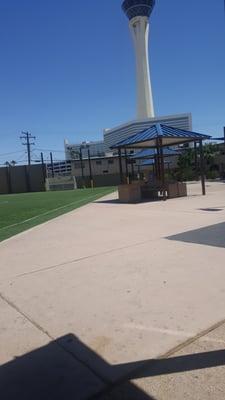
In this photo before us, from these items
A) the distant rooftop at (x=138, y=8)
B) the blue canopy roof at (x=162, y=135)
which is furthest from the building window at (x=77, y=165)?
the distant rooftop at (x=138, y=8)

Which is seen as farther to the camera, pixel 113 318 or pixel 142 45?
pixel 142 45

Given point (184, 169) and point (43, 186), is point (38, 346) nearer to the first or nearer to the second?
point (184, 169)

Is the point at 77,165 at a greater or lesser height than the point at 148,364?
greater

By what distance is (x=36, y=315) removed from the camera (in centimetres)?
447

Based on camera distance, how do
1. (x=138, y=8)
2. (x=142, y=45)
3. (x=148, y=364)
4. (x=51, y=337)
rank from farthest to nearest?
(x=138, y=8) → (x=142, y=45) → (x=51, y=337) → (x=148, y=364)

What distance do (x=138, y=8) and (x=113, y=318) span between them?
146 metres

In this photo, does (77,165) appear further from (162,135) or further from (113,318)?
(113,318)

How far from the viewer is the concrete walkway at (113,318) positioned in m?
3.04

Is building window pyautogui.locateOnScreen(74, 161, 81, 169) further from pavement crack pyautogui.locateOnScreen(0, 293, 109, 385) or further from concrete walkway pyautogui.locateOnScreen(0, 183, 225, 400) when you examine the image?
pavement crack pyautogui.locateOnScreen(0, 293, 109, 385)

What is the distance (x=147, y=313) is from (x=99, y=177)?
57.0 m

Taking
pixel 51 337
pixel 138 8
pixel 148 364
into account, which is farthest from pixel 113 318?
pixel 138 8

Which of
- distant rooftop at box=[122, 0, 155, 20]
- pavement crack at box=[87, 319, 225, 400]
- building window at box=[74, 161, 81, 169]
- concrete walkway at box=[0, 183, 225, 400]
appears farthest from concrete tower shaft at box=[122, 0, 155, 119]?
pavement crack at box=[87, 319, 225, 400]

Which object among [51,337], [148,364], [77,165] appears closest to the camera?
[148,364]

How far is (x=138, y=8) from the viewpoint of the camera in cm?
13512
